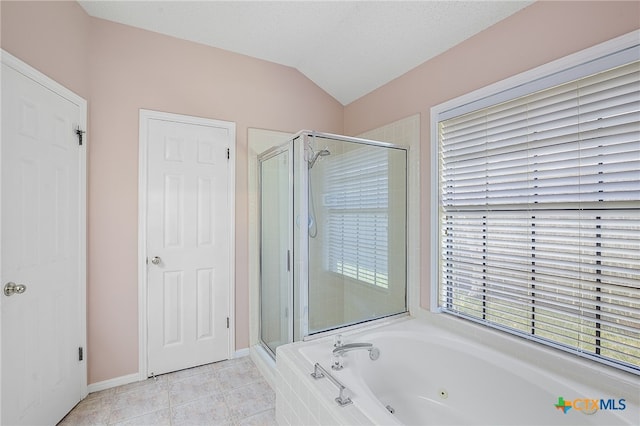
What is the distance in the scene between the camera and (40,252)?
1.67 meters

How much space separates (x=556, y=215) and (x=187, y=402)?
2.52 m

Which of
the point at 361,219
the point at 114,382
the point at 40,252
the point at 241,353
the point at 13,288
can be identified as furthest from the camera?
the point at 241,353

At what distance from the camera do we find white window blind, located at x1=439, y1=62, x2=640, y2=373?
1326mm

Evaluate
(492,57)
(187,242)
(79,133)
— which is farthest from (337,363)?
(79,133)

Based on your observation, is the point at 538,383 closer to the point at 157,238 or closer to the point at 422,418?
the point at 422,418

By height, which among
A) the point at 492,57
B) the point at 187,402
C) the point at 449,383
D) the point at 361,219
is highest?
the point at 492,57

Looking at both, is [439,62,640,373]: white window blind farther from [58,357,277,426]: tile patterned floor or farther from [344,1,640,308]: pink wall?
[58,357,277,426]: tile patterned floor

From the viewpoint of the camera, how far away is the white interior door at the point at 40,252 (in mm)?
1470

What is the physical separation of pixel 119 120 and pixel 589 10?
2885 mm

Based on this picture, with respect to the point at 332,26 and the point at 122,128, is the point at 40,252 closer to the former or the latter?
the point at 122,128

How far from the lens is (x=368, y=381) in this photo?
5.82 feet

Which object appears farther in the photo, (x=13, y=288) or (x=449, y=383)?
(x=449, y=383)

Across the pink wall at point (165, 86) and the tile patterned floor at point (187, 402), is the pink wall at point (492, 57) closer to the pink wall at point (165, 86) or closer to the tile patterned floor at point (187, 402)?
the pink wall at point (165, 86)

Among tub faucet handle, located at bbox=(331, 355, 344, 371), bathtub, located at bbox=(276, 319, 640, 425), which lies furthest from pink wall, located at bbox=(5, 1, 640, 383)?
tub faucet handle, located at bbox=(331, 355, 344, 371)
